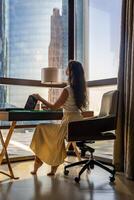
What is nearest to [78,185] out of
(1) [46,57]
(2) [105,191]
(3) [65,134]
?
(2) [105,191]

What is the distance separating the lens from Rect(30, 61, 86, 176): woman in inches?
141

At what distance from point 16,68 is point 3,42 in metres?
0.44

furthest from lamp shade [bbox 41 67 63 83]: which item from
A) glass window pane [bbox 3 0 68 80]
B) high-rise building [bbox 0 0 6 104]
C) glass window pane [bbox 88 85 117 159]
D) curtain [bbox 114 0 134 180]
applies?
curtain [bbox 114 0 134 180]

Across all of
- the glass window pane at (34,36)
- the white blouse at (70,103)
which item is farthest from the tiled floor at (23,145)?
the white blouse at (70,103)

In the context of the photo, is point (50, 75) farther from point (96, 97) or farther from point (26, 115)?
point (26, 115)

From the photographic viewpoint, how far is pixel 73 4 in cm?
521

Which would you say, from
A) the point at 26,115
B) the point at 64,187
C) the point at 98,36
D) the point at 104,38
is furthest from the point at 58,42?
the point at 64,187

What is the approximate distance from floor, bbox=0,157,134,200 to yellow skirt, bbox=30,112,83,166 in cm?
24

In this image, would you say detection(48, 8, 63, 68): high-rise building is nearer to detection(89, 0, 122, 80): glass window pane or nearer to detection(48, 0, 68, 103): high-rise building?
detection(48, 0, 68, 103): high-rise building

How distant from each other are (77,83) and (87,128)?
0.58m

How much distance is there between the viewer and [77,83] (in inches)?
143

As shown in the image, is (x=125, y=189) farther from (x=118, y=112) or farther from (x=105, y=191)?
(x=118, y=112)

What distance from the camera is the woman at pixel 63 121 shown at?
3.59 metres

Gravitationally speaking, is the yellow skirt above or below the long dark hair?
below
